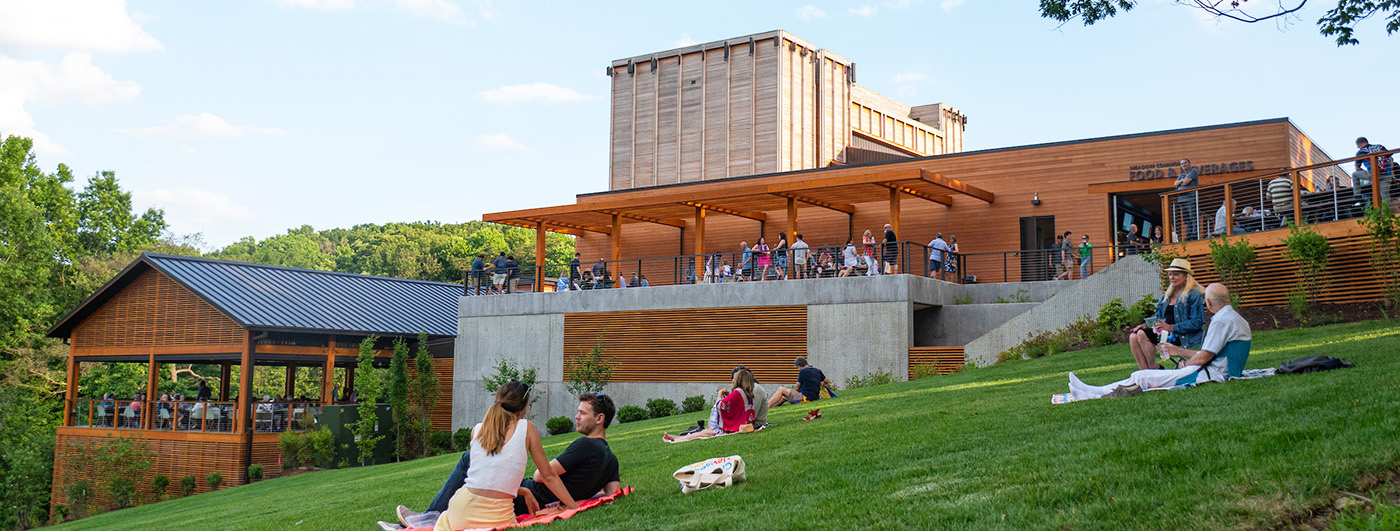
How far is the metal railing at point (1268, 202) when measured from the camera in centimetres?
1568

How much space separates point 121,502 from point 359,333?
7534mm

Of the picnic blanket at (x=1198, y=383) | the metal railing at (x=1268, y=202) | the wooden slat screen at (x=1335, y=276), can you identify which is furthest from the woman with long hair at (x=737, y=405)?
the wooden slat screen at (x=1335, y=276)

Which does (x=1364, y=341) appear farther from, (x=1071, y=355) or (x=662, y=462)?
(x=662, y=462)

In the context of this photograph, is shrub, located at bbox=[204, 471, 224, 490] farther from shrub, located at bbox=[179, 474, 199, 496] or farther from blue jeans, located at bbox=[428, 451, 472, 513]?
blue jeans, located at bbox=[428, 451, 472, 513]

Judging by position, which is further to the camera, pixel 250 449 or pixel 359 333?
pixel 359 333

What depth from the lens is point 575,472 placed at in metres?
7.72

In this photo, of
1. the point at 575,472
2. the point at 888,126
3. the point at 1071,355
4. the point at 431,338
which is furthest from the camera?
the point at 888,126

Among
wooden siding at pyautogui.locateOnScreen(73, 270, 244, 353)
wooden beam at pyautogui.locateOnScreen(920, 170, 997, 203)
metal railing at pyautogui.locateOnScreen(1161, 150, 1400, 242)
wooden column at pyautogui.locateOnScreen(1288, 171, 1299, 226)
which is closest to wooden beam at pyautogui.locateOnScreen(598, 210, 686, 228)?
wooden beam at pyautogui.locateOnScreen(920, 170, 997, 203)

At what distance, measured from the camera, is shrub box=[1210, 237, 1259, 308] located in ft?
55.9

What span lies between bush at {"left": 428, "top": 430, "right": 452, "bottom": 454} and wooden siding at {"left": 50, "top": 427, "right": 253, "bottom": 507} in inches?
166

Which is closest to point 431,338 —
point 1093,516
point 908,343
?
point 908,343

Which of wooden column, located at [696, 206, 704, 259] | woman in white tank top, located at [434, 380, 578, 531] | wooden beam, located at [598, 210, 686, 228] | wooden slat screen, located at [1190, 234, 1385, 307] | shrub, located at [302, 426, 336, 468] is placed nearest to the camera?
woman in white tank top, located at [434, 380, 578, 531]

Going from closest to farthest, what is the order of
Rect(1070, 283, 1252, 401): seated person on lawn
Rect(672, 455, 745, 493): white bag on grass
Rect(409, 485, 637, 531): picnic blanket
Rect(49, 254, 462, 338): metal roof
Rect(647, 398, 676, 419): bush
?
Rect(409, 485, 637, 531): picnic blanket, Rect(672, 455, 745, 493): white bag on grass, Rect(1070, 283, 1252, 401): seated person on lawn, Rect(647, 398, 676, 419): bush, Rect(49, 254, 462, 338): metal roof

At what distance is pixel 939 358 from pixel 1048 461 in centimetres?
1528
